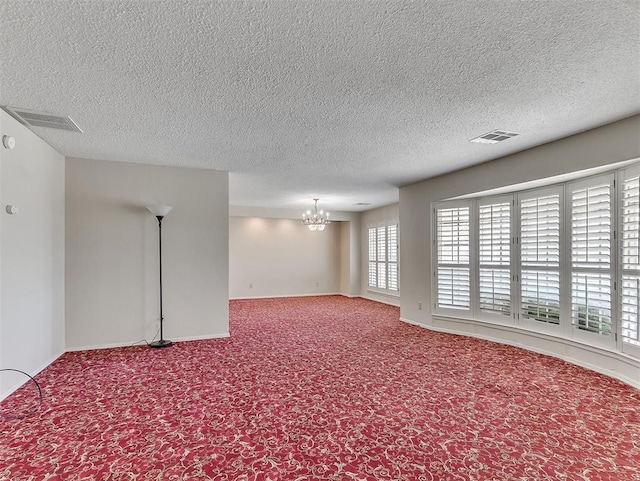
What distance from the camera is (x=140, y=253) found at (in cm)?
503

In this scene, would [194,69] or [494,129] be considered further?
[494,129]

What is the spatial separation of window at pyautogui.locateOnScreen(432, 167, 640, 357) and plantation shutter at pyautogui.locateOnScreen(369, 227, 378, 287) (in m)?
4.01

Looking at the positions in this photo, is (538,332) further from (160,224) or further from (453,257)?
(160,224)

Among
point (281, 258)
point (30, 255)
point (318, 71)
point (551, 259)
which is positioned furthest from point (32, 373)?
point (281, 258)

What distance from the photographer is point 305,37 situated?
6.73 feet

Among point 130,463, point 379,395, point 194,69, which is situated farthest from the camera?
point 379,395

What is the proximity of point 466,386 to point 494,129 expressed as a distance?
2758 mm

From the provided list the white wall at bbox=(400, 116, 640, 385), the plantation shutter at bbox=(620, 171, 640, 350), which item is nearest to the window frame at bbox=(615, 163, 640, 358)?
the plantation shutter at bbox=(620, 171, 640, 350)

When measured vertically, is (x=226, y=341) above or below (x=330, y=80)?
below

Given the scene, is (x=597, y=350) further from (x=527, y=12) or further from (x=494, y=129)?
(x=527, y=12)

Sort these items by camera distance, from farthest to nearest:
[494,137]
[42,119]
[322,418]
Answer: [494,137] → [42,119] → [322,418]

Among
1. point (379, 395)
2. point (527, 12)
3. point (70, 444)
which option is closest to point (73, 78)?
point (70, 444)

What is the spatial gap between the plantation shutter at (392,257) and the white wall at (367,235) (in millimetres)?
214

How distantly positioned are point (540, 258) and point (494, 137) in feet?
6.34
